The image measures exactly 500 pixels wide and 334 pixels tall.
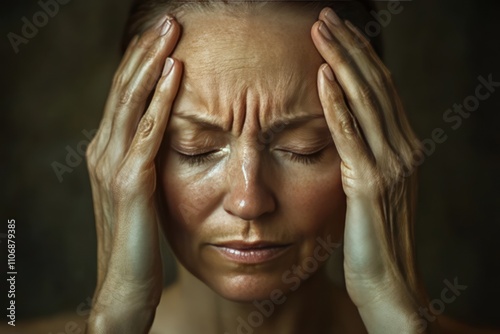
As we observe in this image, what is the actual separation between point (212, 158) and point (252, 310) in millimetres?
262

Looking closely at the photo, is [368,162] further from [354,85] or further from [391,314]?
[391,314]

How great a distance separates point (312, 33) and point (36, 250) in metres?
0.55

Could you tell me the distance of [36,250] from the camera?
→ 3.87 feet

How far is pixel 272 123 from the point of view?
104 cm

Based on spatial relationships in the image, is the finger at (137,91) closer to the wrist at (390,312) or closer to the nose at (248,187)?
the nose at (248,187)

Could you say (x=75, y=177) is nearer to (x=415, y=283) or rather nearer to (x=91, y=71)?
(x=91, y=71)

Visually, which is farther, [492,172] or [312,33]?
[492,172]

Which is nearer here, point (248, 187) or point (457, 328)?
point (248, 187)

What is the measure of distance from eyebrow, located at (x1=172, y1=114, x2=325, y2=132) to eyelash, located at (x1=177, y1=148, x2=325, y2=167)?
40 millimetres

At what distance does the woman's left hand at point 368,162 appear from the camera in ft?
3.52

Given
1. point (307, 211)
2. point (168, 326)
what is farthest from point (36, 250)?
point (307, 211)
